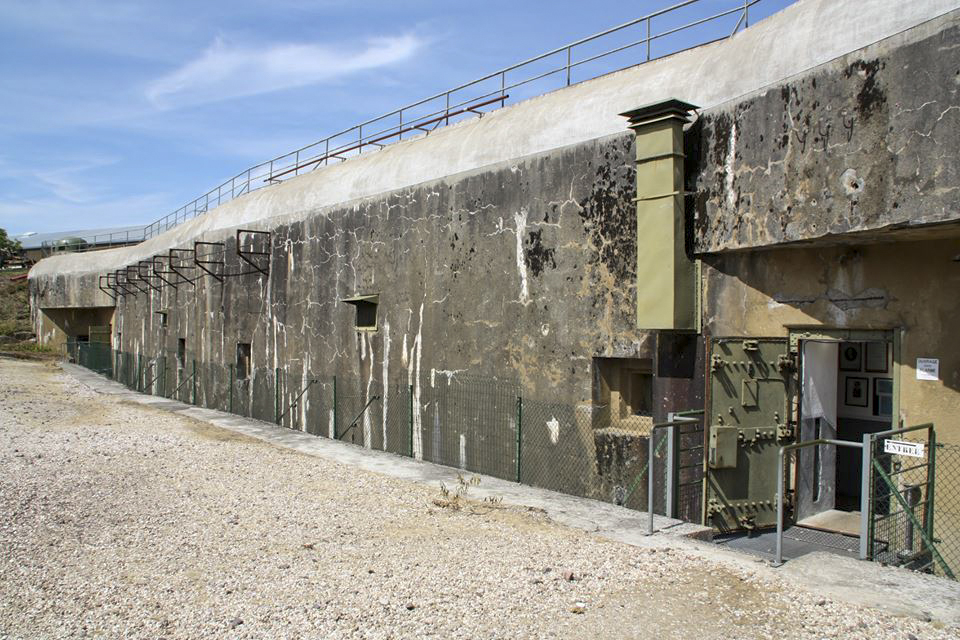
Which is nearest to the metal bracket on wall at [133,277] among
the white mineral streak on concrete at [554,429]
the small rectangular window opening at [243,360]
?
the small rectangular window opening at [243,360]

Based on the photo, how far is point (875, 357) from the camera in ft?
31.8

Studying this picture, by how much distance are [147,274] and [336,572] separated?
23.1 meters

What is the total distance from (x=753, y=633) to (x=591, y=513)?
131 inches

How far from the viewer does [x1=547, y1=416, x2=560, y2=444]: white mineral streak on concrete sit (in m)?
9.54

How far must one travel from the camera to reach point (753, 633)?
4766 mm

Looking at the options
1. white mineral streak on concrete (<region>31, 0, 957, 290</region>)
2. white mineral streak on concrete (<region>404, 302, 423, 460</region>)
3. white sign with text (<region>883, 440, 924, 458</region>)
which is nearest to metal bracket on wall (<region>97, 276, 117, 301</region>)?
white mineral streak on concrete (<region>31, 0, 957, 290</region>)

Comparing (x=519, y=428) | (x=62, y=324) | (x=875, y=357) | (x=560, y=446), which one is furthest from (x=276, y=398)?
(x=62, y=324)

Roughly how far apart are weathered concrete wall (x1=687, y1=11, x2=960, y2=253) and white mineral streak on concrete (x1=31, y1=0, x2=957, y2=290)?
269 millimetres

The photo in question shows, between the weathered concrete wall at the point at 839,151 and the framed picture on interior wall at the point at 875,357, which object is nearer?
the weathered concrete wall at the point at 839,151

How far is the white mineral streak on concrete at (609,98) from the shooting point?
6.60m

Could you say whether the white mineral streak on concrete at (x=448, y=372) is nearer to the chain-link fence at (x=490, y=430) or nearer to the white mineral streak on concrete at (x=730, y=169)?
the chain-link fence at (x=490, y=430)

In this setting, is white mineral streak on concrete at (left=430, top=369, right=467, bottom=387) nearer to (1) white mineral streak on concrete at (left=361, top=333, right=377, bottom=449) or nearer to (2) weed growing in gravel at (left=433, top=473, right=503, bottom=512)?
(1) white mineral streak on concrete at (left=361, top=333, right=377, bottom=449)

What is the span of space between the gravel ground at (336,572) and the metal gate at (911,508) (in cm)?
135

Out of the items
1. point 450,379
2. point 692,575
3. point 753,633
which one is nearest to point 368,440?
point 450,379
